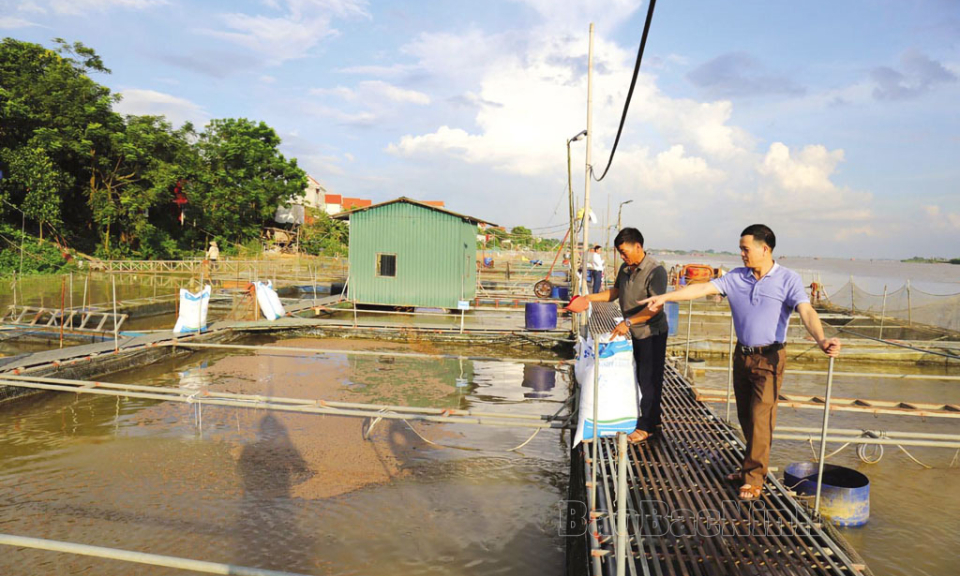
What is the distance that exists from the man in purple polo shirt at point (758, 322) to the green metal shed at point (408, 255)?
15.0 metres

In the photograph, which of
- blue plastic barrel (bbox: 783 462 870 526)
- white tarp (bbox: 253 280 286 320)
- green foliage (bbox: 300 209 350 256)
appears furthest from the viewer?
green foliage (bbox: 300 209 350 256)

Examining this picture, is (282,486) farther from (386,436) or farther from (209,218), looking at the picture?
(209,218)

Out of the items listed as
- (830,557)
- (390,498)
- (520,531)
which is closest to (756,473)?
(830,557)

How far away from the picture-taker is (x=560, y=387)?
449 inches

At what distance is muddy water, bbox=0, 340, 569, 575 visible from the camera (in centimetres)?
511

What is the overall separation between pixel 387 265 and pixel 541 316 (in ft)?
22.6

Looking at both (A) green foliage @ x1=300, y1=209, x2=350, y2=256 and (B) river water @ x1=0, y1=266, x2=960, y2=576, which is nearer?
(B) river water @ x1=0, y1=266, x2=960, y2=576

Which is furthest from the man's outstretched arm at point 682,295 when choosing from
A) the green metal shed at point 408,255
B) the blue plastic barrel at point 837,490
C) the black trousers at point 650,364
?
the green metal shed at point 408,255

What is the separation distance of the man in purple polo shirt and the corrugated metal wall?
14991 mm

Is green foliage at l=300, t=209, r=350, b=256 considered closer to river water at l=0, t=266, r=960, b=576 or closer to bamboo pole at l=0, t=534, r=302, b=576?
river water at l=0, t=266, r=960, b=576

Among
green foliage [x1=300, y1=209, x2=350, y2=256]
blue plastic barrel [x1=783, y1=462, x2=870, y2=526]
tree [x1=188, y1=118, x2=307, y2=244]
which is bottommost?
blue plastic barrel [x1=783, y1=462, x2=870, y2=526]

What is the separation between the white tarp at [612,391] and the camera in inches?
171

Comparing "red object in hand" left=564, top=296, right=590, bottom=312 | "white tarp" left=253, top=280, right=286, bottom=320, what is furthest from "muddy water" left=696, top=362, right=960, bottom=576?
"white tarp" left=253, top=280, right=286, bottom=320

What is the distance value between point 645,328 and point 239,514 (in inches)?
183
